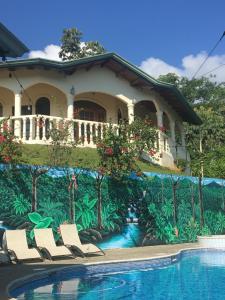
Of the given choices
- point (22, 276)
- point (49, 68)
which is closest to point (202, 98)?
point (49, 68)

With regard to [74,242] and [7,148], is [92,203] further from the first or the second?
[7,148]

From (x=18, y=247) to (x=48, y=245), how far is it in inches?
34.0

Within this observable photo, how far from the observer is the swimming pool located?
8.25 metres

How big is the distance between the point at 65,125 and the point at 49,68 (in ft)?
15.5

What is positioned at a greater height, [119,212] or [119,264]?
[119,212]

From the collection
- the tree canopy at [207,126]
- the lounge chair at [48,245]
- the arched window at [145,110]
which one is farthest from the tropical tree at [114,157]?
the arched window at [145,110]

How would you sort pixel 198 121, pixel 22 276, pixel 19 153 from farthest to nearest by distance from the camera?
pixel 198 121, pixel 19 153, pixel 22 276

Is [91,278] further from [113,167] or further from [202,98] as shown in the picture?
[202,98]

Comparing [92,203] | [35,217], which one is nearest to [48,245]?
[35,217]

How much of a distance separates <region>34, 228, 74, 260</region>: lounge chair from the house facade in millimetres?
5927

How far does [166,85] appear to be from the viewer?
862 inches

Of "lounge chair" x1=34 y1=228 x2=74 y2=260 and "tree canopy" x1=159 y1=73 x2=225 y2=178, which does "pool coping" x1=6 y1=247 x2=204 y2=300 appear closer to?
"lounge chair" x1=34 y1=228 x2=74 y2=260

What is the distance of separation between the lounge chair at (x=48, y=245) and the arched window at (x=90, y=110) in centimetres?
1183

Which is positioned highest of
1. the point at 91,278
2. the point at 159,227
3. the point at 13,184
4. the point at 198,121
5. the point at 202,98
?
the point at 202,98
